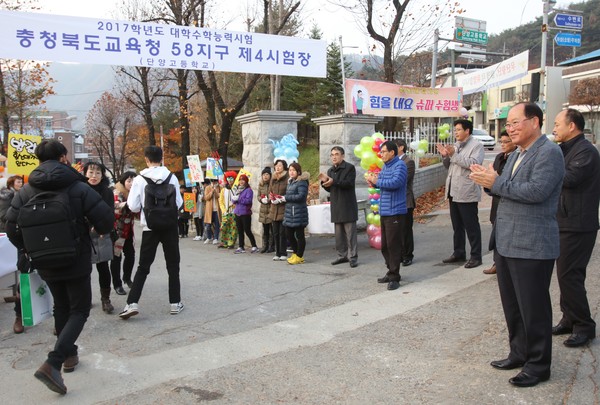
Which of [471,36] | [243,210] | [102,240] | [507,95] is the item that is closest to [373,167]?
[243,210]

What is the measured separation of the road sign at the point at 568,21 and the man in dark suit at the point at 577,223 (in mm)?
24629

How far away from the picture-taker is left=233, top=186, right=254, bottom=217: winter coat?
10367 millimetres

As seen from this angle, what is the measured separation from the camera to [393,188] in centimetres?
648

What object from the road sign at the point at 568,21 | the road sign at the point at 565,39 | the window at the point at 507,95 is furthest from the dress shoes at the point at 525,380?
the window at the point at 507,95

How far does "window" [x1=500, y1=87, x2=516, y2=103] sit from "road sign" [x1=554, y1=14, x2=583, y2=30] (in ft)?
93.1

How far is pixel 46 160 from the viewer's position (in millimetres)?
4105

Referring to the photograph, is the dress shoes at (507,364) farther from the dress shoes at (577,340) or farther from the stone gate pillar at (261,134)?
the stone gate pillar at (261,134)

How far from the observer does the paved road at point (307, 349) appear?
367 cm

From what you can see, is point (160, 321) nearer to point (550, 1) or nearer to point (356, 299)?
point (356, 299)

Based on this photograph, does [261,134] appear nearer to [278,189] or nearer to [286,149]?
[286,149]

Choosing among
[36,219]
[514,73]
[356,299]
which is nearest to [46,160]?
[36,219]

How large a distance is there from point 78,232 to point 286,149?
6.43m

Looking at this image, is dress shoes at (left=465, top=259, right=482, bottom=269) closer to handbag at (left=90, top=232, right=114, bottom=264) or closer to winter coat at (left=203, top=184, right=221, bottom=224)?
handbag at (left=90, top=232, right=114, bottom=264)

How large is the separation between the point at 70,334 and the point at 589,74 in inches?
1829
